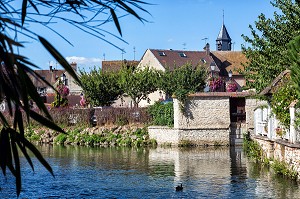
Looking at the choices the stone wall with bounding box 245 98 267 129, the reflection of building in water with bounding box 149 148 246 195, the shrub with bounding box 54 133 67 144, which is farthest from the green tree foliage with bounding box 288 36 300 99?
the shrub with bounding box 54 133 67 144

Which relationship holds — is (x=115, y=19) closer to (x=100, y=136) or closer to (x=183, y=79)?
(x=100, y=136)

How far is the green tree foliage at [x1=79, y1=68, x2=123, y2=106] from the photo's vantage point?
5238cm

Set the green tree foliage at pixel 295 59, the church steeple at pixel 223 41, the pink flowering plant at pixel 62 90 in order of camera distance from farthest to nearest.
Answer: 1. the church steeple at pixel 223 41
2. the pink flowering plant at pixel 62 90
3. the green tree foliage at pixel 295 59

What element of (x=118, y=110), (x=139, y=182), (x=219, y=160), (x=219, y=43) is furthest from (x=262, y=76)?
(x=219, y=43)

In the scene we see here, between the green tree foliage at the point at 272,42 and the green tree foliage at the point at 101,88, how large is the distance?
899 inches

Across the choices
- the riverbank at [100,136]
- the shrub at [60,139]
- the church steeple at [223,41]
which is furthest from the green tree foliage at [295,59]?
the church steeple at [223,41]

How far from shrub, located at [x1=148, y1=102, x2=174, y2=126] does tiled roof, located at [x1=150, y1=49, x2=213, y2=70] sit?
27.4m

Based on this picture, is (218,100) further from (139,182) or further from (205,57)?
(205,57)

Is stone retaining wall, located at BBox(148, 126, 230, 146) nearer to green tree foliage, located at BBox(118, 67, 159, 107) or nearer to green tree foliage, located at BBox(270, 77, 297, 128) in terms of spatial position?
green tree foliage, located at BBox(270, 77, 297, 128)

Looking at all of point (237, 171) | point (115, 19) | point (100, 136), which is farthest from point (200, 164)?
point (115, 19)

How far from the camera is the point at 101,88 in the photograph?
52.4m

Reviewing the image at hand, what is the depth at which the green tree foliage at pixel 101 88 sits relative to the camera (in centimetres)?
5238

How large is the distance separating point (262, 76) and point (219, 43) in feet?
201

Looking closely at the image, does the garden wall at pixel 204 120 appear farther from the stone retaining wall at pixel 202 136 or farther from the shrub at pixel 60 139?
the shrub at pixel 60 139
